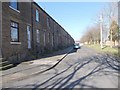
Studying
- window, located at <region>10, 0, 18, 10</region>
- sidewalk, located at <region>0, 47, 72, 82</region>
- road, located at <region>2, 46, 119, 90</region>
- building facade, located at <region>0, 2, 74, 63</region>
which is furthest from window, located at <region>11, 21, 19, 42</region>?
road, located at <region>2, 46, 119, 90</region>

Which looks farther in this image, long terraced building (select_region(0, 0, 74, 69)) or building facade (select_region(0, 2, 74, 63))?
building facade (select_region(0, 2, 74, 63))

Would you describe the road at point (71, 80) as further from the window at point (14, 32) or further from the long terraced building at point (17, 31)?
the window at point (14, 32)

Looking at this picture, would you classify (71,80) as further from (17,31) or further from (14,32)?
(17,31)

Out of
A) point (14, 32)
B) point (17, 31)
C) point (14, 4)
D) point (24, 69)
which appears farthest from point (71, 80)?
point (14, 4)

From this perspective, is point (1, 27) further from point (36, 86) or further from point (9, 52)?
point (36, 86)

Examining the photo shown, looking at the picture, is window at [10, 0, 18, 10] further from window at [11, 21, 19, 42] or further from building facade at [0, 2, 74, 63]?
window at [11, 21, 19, 42]

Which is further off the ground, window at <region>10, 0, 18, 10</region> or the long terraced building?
window at <region>10, 0, 18, 10</region>

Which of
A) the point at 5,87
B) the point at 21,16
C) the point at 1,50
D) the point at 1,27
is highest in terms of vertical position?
the point at 21,16

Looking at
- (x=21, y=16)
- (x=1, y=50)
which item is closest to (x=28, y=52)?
(x=21, y=16)

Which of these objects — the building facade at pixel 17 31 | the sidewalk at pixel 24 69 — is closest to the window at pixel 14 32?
the building facade at pixel 17 31

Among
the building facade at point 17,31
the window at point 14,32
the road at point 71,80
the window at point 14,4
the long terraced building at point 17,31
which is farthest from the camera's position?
the window at point 14,4

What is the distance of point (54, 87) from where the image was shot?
906 centimetres

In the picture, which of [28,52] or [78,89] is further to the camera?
[28,52]

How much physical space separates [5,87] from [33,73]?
3.61 meters
